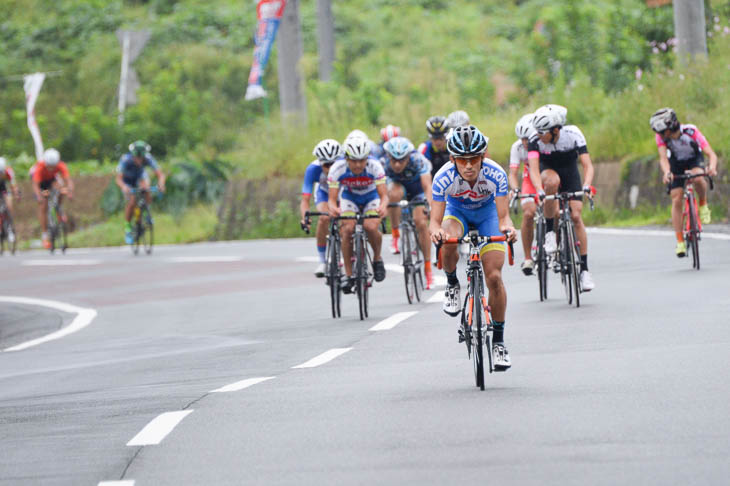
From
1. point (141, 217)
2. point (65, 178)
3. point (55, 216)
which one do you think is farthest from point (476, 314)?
point (55, 216)

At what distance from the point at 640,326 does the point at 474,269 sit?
10.1 ft

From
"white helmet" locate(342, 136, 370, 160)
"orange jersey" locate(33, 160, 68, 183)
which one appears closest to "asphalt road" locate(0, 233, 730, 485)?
"white helmet" locate(342, 136, 370, 160)

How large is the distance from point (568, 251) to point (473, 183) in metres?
3.94

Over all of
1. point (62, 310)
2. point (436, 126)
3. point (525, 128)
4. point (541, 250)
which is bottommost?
point (62, 310)

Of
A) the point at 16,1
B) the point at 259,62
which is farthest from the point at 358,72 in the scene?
the point at 259,62

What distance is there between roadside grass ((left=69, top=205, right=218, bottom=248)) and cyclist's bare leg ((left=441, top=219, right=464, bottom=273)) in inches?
906

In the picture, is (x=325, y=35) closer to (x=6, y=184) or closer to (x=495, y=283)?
(x=6, y=184)

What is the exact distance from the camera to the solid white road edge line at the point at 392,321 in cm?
1431

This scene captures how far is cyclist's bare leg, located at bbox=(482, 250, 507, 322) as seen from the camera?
403 inches

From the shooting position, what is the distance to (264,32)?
32.5 metres

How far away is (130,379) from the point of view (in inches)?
478

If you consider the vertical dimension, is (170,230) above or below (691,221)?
below

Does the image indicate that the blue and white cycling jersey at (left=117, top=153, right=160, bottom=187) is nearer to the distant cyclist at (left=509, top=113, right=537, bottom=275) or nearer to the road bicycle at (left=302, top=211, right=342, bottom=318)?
the distant cyclist at (left=509, top=113, right=537, bottom=275)

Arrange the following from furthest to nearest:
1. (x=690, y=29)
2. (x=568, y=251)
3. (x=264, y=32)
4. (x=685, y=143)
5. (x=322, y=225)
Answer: (x=264, y=32) < (x=690, y=29) < (x=685, y=143) < (x=322, y=225) < (x=568, y=251)
